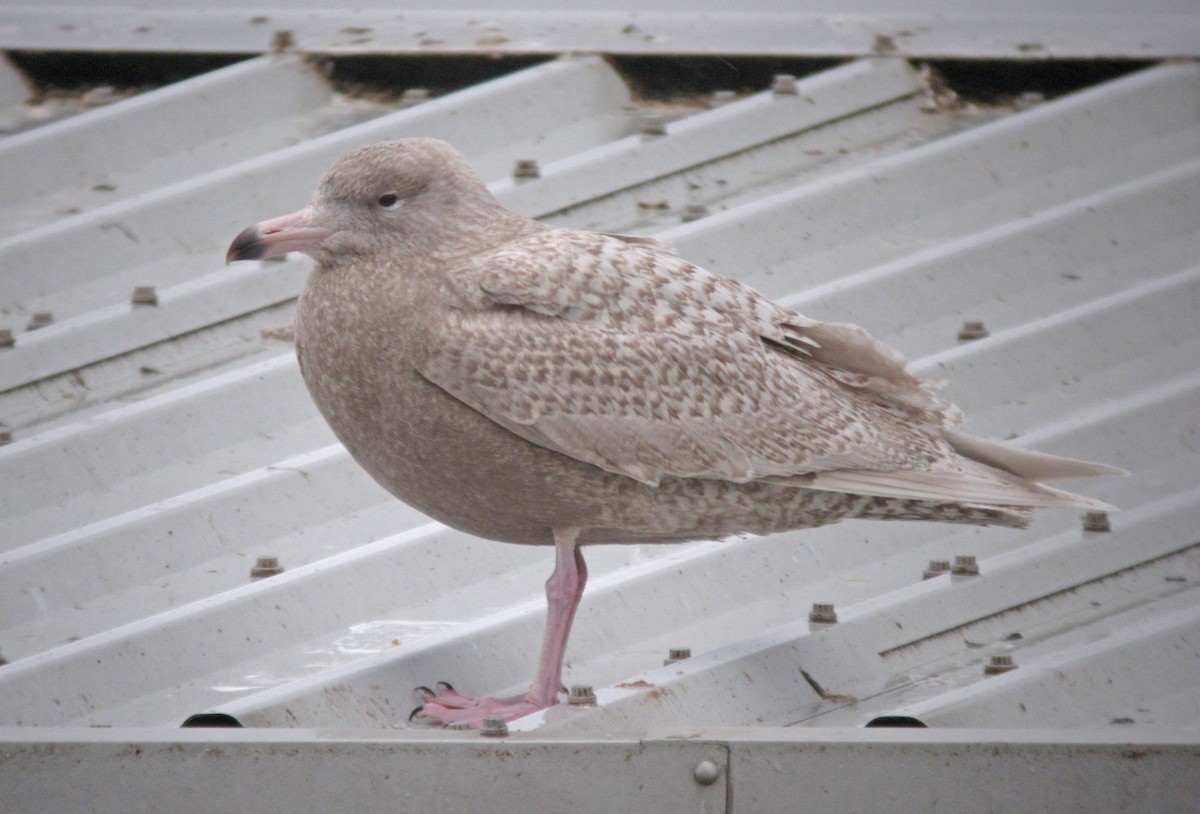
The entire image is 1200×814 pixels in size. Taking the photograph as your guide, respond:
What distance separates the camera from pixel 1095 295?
16.2ft

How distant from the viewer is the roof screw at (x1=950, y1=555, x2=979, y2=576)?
12.5 feet

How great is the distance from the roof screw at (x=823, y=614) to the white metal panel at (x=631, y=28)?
9.21 feet

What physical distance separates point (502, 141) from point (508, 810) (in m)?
3.27

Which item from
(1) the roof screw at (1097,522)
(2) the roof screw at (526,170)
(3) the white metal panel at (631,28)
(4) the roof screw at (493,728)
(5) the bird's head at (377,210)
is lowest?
(1) the roof screw at (1097,522)

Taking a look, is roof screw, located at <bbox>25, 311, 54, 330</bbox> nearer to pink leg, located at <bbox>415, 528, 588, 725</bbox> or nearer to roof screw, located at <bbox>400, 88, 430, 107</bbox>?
roof screw, located at <bbox>400, 88, 430, 107</bbox>

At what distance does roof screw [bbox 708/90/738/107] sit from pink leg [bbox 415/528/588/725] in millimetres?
2722

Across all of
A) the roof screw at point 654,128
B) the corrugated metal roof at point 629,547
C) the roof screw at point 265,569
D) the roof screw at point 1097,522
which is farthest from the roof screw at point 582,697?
the roof screw at point 654,128

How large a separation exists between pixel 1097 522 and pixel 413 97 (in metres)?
2.91

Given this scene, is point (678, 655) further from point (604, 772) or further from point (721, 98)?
point (721, 98)

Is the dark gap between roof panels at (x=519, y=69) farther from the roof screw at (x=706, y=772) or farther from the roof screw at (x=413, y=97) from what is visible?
the roof screw at (x=706, y=772)

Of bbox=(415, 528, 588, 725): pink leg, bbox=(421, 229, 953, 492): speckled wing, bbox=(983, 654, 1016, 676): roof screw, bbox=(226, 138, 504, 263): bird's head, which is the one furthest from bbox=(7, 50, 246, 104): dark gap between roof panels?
bbox=(983, 654, 1016, 676): roof screw

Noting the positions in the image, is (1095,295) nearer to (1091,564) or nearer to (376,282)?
(1091,564)

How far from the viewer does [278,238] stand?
3369 mm

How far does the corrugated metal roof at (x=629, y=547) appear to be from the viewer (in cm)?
340
